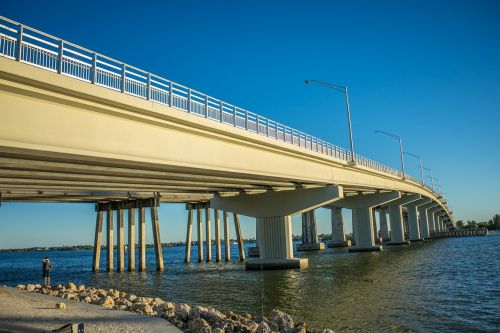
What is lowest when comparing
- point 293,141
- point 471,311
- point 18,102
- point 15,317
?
point 471,311

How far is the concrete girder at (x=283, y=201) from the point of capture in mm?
41031

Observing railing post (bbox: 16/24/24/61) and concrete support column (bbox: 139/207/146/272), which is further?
concrete support column (bbox: 139/207/146/272)

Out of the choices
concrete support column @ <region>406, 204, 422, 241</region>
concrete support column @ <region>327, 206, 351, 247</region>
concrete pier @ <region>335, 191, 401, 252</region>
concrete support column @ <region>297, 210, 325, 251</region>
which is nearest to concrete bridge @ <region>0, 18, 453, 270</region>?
concrete pier @ <region>335, 191, 401, 252</region>

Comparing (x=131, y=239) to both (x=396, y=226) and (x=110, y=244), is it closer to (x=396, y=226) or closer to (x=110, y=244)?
(x=110, y=244)

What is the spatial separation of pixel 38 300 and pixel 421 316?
1652 cm

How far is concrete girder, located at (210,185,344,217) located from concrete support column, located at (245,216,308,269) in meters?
0.83

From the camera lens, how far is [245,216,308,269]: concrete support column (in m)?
40.9

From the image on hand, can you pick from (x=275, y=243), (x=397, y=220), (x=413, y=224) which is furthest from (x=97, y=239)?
(x=413, y=224)

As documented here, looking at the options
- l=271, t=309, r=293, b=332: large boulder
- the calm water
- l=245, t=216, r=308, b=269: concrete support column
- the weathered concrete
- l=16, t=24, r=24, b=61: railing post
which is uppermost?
l=16, t=24, r=24, b=61: railing post

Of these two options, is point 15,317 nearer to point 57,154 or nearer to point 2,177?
point 57,154

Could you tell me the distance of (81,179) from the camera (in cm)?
2620

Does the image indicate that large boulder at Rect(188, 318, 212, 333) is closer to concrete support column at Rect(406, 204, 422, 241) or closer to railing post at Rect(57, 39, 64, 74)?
railing post at Rect(57, 39, 64, 74)

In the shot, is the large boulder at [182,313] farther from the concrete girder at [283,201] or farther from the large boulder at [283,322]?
the concrete girder at [283,201]

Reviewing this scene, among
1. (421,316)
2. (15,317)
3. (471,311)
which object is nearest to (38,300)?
(15,317)
